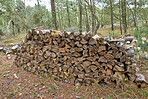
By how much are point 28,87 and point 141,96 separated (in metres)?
2.82

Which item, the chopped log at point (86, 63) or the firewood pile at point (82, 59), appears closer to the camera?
the firewood pile at point (82, 59)

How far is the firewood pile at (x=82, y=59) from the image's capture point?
2.65 metres

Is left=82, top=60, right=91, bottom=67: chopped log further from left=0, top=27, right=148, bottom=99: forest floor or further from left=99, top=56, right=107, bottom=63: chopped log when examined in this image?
left=0, top=27, right=148, bottom=99: forest floor

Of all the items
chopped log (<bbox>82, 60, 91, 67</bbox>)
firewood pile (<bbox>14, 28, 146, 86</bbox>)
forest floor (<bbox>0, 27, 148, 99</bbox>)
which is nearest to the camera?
forest floor (<bbox>0, 27, 148, 99</bbox>)

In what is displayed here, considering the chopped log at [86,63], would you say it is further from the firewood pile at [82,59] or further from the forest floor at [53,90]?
the forest floor at [53,90]

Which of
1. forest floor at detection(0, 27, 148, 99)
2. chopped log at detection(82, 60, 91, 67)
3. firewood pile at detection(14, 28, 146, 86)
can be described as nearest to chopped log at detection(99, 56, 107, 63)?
firewood pile at detection(14, 28, 146, 86)

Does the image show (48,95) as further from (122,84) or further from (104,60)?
(122,84)

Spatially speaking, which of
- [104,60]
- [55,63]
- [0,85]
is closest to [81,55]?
[104,60]

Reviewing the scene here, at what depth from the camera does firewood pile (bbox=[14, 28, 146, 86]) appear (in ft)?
8.71

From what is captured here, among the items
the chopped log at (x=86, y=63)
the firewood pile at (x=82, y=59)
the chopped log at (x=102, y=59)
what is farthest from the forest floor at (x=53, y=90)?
the chopped log at (x=102, y=59)

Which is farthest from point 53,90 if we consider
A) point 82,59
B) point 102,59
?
point 102,59

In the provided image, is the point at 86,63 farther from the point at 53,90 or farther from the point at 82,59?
the point at 53,90

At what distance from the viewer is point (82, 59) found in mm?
2893

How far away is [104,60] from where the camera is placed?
8.87ft
